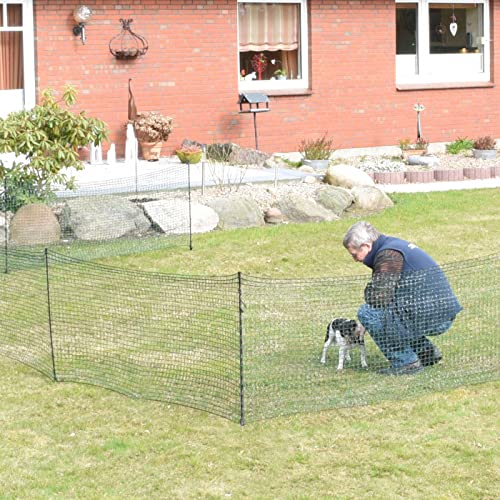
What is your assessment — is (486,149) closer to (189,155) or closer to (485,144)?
(485,144)

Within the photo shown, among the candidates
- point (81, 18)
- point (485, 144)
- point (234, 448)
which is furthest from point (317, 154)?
point (234, 448)

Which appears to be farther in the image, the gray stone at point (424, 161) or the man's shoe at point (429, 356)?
the gray stone at point (424, 161)

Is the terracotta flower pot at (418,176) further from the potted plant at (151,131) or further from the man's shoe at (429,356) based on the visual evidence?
the man's shoe at (429,356)

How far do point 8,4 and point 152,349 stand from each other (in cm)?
1106

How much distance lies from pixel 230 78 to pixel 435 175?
4.30m

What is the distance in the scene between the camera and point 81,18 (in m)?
19.4

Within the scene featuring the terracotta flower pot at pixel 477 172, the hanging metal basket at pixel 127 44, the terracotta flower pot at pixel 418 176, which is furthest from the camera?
the hanging metal basket at pixel 127 44

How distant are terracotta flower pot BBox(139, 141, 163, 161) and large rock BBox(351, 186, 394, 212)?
4497 millimetres

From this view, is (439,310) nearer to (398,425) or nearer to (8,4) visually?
(398,425)

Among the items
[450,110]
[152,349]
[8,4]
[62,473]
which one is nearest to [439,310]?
[152,349]

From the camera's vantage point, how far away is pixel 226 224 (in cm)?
1513

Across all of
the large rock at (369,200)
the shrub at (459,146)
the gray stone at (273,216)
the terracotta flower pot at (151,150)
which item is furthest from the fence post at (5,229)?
the shrub at (459,146)

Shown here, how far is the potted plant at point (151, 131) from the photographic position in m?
19.6

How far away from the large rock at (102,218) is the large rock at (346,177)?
386cm
